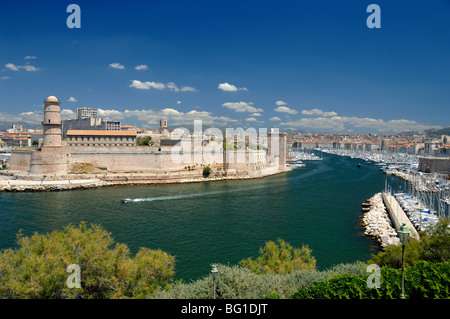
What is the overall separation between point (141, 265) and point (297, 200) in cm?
1438

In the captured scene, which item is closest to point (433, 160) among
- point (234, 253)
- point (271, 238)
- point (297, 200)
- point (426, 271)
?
point (297, 200)

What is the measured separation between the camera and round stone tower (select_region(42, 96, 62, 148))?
829 inches

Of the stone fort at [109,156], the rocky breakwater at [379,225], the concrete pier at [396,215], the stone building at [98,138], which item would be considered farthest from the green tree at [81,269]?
the stone building at [98,138]

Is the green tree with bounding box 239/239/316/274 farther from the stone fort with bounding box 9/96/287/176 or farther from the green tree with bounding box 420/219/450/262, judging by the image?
the stone fort with bounding box 9/96/287/176

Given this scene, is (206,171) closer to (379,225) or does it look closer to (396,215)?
(396,215)

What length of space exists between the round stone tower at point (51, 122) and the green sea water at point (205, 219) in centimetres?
538

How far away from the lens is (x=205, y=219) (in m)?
13.1

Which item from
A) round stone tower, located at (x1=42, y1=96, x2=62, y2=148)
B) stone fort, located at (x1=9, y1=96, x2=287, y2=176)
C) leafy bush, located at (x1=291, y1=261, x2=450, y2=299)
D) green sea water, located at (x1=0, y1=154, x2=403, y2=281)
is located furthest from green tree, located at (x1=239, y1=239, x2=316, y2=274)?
round stone tower, located at (x1=42, y1=96, x2=62, y2=148)

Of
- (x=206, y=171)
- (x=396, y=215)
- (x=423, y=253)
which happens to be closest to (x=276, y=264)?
(x=423, y=253)

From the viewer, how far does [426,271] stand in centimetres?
416

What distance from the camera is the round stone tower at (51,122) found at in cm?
2105

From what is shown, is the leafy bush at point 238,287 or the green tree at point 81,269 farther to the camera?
the leafy bush at point 238,287

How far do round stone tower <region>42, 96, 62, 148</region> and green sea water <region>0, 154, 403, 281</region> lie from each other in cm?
538

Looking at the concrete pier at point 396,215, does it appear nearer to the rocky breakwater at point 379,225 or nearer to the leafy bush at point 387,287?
the rocky breakwater at point 379,225
